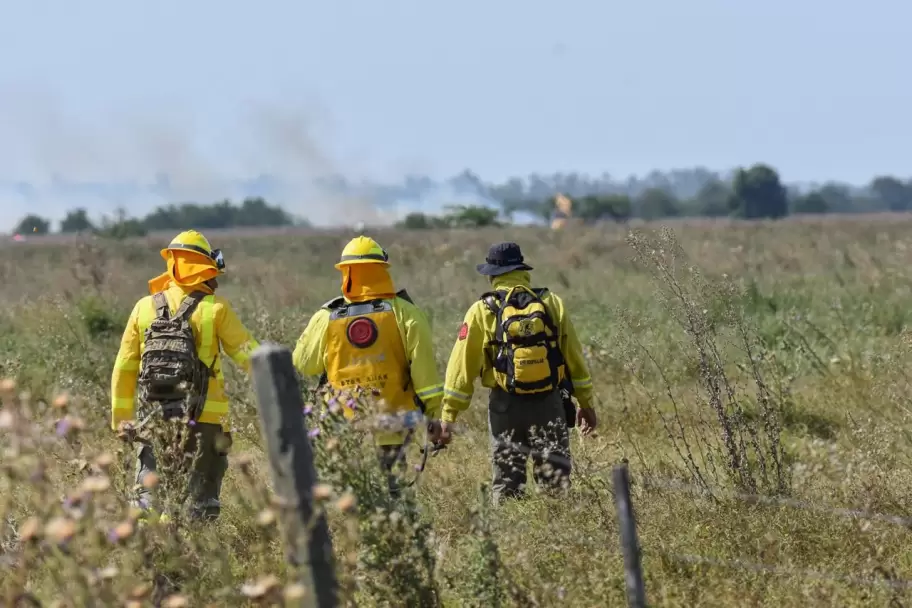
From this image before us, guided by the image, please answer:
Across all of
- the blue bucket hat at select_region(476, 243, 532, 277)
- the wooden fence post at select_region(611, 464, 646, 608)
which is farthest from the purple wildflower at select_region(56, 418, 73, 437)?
the blue bucket hat at select_region(476, 243, 532, 277)

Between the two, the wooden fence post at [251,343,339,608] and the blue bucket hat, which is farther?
the blue bucket hat

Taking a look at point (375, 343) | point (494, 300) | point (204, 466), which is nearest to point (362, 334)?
point (375, 343)

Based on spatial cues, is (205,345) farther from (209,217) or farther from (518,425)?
(209,217)

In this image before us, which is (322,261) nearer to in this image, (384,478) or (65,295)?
(65,295)

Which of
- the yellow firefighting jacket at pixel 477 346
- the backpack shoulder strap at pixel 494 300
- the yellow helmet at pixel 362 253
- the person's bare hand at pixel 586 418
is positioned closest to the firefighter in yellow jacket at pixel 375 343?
the yellow helmet at pixel 362 253

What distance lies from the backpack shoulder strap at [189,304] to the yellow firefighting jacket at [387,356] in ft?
2.18

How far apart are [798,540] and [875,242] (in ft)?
68.0

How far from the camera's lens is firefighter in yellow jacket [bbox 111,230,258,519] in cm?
518

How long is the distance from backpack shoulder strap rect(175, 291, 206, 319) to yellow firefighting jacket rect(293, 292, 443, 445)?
0.66m

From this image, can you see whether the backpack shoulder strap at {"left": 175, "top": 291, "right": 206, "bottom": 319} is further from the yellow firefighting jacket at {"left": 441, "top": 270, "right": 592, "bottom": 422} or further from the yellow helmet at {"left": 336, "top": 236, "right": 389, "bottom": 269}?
the yellow firefighting jacket at {"left": 441, "top": 270, "right": 592, "bottom": 422}

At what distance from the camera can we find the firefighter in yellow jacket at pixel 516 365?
5.34 metres

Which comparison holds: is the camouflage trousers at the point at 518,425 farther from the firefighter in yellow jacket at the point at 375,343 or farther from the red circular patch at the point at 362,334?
the red circular patch at the point at 362,334

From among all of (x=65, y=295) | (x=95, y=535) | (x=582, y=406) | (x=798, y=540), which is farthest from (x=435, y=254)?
(x=95, y=535)

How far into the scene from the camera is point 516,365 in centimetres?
534
